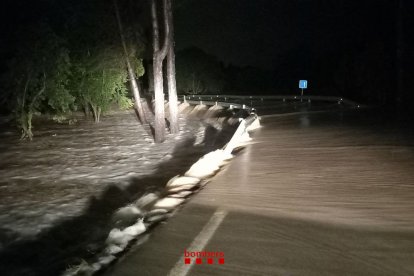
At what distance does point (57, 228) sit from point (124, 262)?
206 inches

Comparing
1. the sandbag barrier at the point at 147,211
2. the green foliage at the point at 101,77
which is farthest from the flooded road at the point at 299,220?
the green foliage at the point at 101,77

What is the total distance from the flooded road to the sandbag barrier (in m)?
0.27

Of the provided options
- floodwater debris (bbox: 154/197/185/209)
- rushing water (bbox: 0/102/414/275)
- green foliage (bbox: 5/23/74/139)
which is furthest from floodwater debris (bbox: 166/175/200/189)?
green foliage (bbox: 5/23/74/139)

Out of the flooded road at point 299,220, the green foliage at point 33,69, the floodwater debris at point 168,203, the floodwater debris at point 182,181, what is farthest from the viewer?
the green foliage at point 33,69

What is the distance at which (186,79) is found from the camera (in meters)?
82.9

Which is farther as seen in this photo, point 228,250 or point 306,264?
point 228,250

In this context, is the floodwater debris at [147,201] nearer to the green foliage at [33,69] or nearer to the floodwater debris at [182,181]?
the floodwater debris at [182,181]

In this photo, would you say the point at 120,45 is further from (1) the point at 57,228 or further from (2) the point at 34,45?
(1) the point at 57,228

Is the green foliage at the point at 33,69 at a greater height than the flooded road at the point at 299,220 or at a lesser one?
greater

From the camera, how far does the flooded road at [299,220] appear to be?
15.1 feet

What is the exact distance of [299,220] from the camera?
19.5 feet

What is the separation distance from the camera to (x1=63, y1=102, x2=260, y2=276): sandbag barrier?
16.9ft

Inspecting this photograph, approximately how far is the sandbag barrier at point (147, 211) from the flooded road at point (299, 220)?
0.90ft

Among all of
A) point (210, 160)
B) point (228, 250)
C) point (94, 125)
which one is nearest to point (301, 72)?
point (94, 125)
